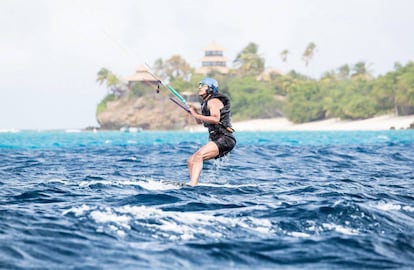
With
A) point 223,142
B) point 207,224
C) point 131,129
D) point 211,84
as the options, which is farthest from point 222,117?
point 131,129

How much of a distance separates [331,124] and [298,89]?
10882mm

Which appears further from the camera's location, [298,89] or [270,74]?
[270,74]

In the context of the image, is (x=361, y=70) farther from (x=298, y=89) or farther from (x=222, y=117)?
(x=222, y=117)

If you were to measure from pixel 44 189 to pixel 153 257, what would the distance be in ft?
20.6

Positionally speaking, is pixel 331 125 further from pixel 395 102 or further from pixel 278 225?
pixel 278 225

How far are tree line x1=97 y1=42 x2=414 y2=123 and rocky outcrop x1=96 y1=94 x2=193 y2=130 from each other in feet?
10.1

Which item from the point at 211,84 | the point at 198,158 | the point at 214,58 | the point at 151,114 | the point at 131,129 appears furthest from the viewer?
the point at 214,58

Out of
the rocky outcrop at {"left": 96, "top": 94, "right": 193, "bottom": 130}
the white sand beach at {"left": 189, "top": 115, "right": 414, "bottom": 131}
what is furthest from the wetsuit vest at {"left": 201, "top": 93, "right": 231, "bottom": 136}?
the rocky outcrop at {"left": 96, "top": 94, "right": 193, "bottom": 130}

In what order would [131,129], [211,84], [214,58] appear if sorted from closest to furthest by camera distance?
[211,84] → [131,129] → [214,58]

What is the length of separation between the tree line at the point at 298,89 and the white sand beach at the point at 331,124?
1.50 m

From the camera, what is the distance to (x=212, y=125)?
14.3 meters

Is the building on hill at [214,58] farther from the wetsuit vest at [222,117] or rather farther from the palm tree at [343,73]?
the wetsuit vest at [222,117]

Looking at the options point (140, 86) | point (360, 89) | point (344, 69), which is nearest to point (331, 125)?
point (360, 89)

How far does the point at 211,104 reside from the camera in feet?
45.9
